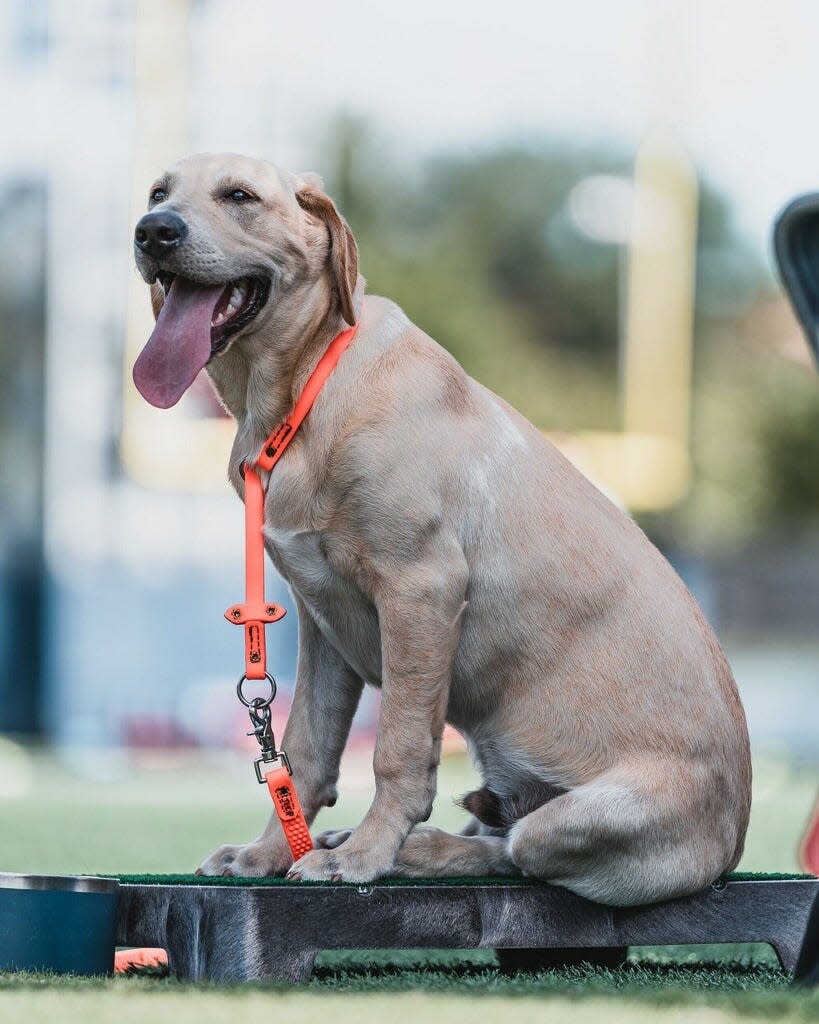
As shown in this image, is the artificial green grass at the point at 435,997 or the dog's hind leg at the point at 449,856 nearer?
the artificial green grass at the point at 435,997

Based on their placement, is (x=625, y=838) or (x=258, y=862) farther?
(x=258, y=862)

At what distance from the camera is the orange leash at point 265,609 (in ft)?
10.2

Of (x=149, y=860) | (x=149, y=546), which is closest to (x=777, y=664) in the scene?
(x=149, y=546)

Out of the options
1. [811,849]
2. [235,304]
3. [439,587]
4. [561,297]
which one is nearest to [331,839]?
[439,587]

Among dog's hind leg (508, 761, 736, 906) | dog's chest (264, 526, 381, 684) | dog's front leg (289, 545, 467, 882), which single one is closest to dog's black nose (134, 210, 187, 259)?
dog's chest (264, 526, 381, 684)

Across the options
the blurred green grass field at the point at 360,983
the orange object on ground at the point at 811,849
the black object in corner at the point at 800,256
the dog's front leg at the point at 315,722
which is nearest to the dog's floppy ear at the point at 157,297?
the dog's front leg at the point at 315,722

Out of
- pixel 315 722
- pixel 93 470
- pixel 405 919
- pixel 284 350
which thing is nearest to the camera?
pixel 405 919

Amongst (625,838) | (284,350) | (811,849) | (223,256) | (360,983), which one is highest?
(223,256)

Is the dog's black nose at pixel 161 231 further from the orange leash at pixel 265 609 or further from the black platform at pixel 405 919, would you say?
the black platform at pixel 405 919

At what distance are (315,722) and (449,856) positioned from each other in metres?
0.41

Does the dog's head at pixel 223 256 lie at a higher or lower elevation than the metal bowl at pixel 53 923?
higher

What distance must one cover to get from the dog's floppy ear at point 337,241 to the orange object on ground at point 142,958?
1.28 meters

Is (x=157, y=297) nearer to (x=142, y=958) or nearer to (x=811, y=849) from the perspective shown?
(x=142, y=958)

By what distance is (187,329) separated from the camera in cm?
314
